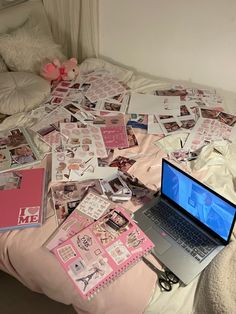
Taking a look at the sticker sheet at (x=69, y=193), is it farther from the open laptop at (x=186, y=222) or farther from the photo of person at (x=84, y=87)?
the photo of person at (x=84, y=87)

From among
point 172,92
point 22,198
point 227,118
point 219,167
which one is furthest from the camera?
point 172,92

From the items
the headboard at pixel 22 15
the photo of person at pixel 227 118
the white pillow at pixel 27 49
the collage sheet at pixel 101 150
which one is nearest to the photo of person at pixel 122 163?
the collage sheet at pixel 101 150

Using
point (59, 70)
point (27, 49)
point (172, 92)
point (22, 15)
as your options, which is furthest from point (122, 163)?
point (22, 15)

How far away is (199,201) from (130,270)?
1.12ft

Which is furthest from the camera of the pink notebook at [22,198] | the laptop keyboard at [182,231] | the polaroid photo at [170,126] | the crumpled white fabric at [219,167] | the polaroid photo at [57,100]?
the polaroid photo at [57,100]

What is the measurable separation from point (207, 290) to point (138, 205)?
0.44 metres

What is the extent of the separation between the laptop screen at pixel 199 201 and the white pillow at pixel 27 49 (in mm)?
1347

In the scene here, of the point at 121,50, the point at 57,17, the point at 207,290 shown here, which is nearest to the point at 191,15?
the point at 121,50

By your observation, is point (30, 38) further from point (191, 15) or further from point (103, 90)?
point (191, 15)

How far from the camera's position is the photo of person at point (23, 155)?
1615 millimetres

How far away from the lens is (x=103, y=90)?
2.10 m

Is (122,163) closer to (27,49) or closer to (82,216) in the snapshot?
(82,216)

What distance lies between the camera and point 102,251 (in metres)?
1.20

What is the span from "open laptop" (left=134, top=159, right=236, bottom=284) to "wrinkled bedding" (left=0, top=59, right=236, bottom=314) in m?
0.07
